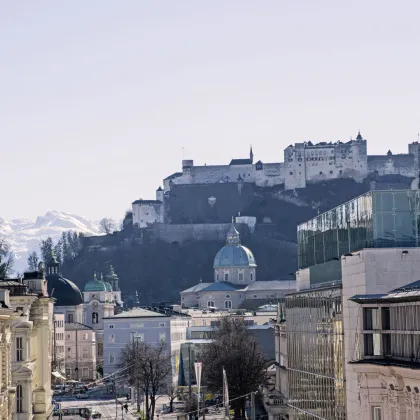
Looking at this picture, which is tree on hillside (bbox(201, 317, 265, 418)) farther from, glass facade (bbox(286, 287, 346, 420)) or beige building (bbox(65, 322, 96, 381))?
beige building (bbox(65, 322, 96, 381))

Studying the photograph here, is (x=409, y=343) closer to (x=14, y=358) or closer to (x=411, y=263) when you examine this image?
(x=411, y=263)

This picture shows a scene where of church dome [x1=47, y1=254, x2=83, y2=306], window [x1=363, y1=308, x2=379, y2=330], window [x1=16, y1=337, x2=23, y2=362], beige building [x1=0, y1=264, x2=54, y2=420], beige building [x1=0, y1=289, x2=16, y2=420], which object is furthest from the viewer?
church dome [x1=47, y1=254, x2=83, y2=306]

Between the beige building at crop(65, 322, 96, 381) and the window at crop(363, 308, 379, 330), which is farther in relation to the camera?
the beige building at crop(65, 322, 96, 381)

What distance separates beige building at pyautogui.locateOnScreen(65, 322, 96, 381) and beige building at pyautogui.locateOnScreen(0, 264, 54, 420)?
104 meters

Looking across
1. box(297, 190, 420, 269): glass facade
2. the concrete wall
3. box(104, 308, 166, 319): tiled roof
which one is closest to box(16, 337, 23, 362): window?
box(297, 190, 420, 269): glass facade

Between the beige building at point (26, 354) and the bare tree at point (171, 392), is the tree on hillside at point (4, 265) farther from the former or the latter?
the bare tree at point (171, 392)

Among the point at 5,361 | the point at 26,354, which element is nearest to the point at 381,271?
the point at 5,361

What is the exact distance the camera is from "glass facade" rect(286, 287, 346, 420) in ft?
132

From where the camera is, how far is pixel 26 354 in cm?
5403

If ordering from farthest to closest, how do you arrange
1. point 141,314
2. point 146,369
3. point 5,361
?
1. point 141,314
2. point 146,369
3. point 5,361

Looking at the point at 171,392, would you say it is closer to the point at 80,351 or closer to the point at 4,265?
the point at 4,265

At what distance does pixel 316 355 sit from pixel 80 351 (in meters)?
127

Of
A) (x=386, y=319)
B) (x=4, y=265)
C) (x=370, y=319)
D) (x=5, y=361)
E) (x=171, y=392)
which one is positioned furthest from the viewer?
(x=171, y=392)

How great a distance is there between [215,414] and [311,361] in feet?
152
